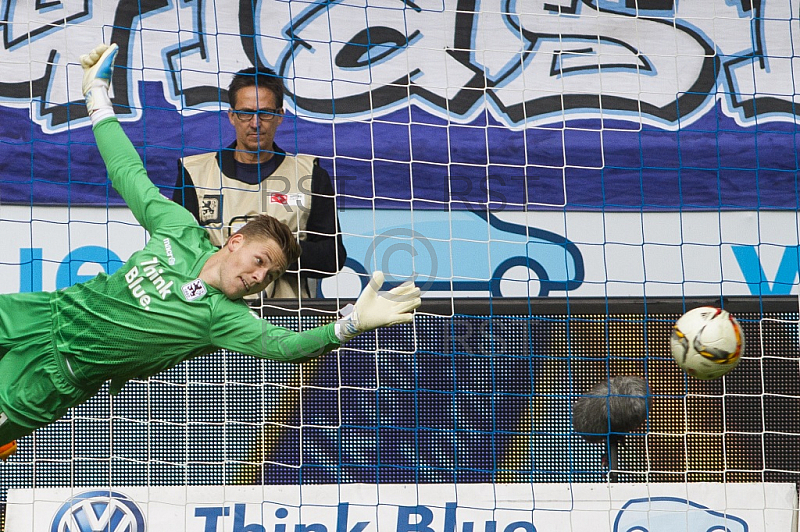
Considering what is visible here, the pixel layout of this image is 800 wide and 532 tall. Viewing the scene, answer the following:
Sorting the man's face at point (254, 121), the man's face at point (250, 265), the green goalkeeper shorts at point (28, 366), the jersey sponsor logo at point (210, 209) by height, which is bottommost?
the green goalkeeper shorts at point (28, 366)

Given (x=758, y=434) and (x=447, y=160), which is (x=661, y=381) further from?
(x=447, y=160)

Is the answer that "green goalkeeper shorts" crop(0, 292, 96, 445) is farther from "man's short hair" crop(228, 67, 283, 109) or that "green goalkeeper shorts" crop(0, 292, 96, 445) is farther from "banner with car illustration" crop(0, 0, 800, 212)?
"banner with car illustration" crop(0, 0, 800, 212)

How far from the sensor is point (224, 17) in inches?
264

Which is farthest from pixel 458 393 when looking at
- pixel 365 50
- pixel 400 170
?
pixel 365 50

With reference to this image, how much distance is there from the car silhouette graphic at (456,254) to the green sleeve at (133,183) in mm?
2070

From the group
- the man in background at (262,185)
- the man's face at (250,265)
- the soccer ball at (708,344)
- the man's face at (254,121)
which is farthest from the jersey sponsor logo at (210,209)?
the soccer ball at (708,344)

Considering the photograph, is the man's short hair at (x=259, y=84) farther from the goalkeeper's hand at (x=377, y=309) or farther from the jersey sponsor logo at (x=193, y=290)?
the goalkeeper's hand at (x=377, y=309)

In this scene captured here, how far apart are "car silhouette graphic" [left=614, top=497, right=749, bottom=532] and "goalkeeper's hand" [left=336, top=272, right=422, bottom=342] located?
2.04m

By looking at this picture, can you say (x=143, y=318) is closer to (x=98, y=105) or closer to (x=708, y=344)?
(x=98, y=105)

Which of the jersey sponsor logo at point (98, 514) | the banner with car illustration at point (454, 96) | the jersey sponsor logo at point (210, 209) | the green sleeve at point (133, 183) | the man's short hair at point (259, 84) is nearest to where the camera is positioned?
the green sleeve at point (133, 183)

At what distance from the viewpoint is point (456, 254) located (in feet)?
21.2

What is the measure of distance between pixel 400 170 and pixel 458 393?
183cm

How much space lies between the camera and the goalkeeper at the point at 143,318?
156 inches

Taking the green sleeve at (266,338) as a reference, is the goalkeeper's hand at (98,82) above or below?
above
